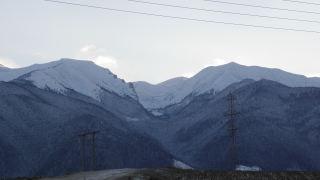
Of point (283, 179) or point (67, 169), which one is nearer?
point (283, 179)

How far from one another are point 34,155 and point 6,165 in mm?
16358

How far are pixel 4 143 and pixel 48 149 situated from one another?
18.3 meters

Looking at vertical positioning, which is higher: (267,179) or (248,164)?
(267,179)

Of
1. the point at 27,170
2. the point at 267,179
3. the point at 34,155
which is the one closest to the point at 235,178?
the point at 267,179

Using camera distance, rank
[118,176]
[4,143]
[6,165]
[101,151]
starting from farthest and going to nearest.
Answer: [101,151] → [4,143] → [6,165] → [118,176]

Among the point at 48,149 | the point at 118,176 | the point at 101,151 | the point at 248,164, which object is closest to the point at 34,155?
the point at 48,149

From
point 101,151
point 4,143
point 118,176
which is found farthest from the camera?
point 101,151

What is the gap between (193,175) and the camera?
4756cm

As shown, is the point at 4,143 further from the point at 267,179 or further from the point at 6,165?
the point at 267,179

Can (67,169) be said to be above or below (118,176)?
below

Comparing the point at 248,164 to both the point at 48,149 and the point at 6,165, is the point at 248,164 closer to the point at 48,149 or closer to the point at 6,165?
the point at 48,149

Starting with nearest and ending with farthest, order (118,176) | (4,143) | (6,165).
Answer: (118,176)
(6,165)
(4,143)

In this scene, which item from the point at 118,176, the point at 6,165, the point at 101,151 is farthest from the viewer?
the point at 101,151

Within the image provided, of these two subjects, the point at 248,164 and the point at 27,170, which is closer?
the point at 27,170
